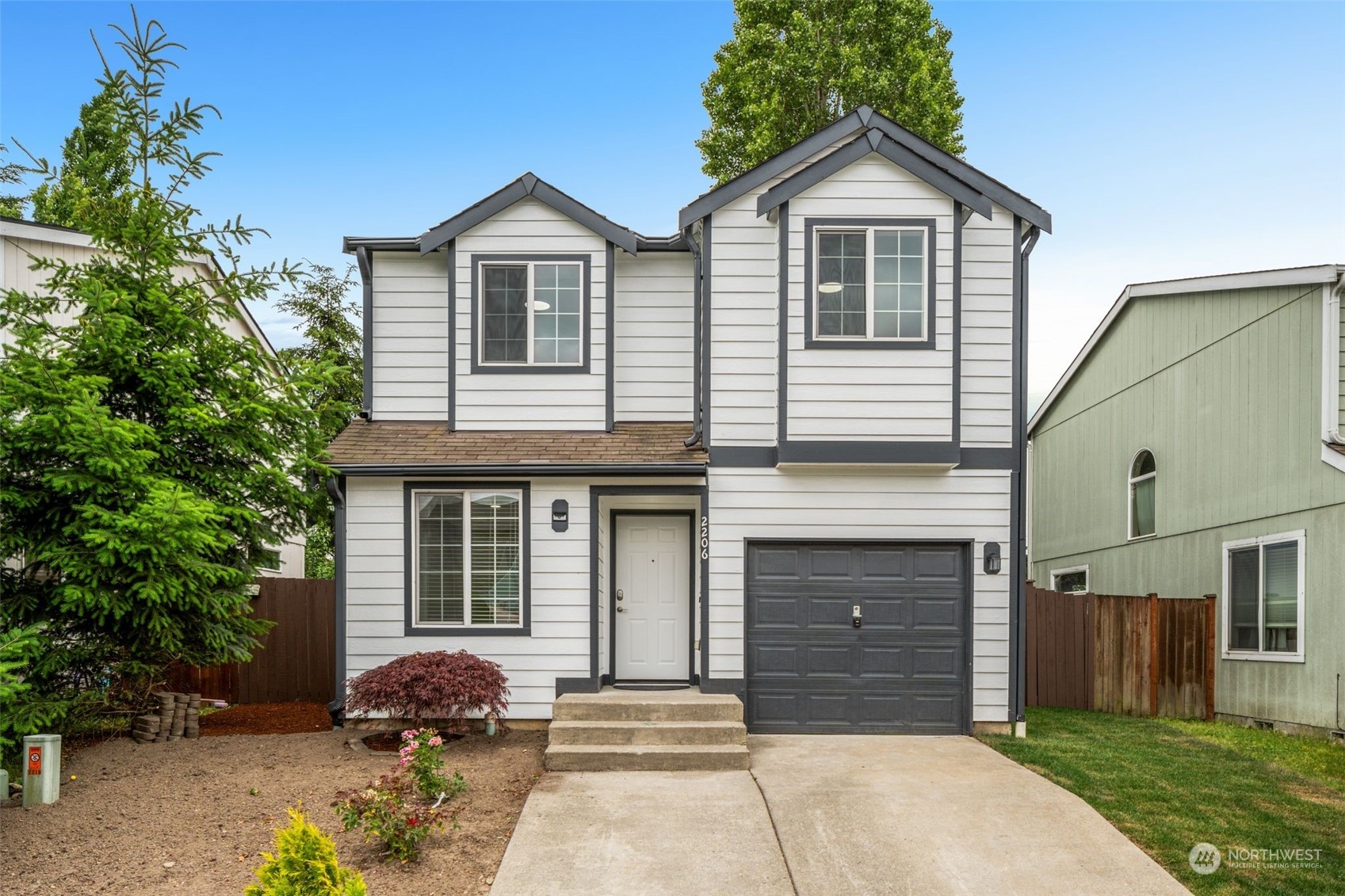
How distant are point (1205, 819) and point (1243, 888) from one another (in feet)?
4.19

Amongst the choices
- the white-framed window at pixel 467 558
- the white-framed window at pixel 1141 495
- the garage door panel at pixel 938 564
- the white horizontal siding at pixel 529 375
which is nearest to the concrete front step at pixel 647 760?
the white-framed window at pixel 467 558

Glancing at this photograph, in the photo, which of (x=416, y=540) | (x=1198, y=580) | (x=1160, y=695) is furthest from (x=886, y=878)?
(x=1198, y=580)

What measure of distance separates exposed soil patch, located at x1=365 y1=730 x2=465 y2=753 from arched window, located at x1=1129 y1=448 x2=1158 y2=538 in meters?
10.6

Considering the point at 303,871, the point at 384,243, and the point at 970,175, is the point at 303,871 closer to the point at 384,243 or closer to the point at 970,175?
the point at 384,243

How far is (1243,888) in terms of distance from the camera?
5.50 m

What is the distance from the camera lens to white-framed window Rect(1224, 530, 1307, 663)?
1038cm

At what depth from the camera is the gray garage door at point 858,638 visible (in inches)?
383

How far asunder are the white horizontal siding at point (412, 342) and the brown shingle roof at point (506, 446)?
0.27m

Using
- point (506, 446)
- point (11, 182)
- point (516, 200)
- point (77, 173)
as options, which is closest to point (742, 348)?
point (506, 446)

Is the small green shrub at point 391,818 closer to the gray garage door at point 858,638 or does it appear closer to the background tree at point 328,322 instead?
the gray garage door at point 858,638

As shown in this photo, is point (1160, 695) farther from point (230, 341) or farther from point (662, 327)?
point (230, 341)

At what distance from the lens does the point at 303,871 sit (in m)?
4.34

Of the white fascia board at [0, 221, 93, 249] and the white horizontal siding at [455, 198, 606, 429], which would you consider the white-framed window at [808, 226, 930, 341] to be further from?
the white fascia board at [0, 221, 93, 249]

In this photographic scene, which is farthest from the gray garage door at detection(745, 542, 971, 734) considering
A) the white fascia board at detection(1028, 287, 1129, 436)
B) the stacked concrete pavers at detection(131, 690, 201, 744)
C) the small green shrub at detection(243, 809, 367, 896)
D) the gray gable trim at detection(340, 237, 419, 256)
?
the white fascia board at detection(1028, 287, 1129, 436)
